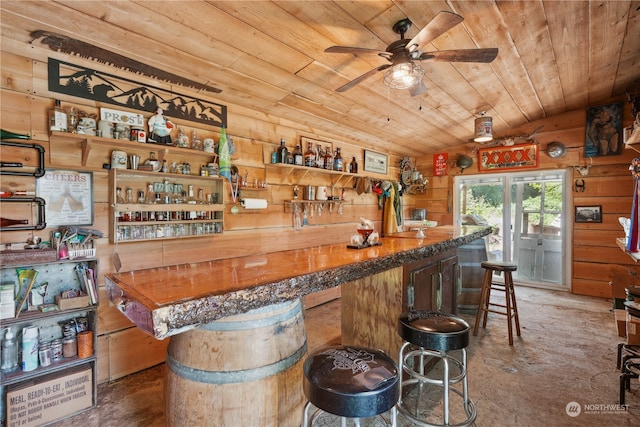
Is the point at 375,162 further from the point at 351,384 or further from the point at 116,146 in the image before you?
the point at 351,384

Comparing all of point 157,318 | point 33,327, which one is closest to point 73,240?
point 33,327

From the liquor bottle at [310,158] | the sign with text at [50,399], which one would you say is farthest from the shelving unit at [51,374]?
the liquor bottle at [310,158]

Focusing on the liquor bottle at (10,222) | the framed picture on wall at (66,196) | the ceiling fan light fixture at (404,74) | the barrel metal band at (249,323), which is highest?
the ceiling fan light fixture at (404,74)

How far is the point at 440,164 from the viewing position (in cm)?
543

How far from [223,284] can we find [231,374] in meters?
0.33

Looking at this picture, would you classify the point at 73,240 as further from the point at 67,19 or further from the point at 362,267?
the point at 362,267

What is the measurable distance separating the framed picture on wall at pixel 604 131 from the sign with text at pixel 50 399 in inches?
240

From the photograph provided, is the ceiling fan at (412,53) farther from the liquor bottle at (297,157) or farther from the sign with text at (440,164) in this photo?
the sign with text at (440,164)

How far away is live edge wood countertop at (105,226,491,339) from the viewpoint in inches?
32.7

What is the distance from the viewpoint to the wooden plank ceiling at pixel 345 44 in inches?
65.3

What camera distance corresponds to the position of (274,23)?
1807 mm

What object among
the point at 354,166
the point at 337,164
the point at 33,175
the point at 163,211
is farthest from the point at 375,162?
the point at 33,175

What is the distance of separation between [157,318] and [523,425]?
2.13 metres

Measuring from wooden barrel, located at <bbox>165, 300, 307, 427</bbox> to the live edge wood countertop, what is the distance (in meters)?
0.14
